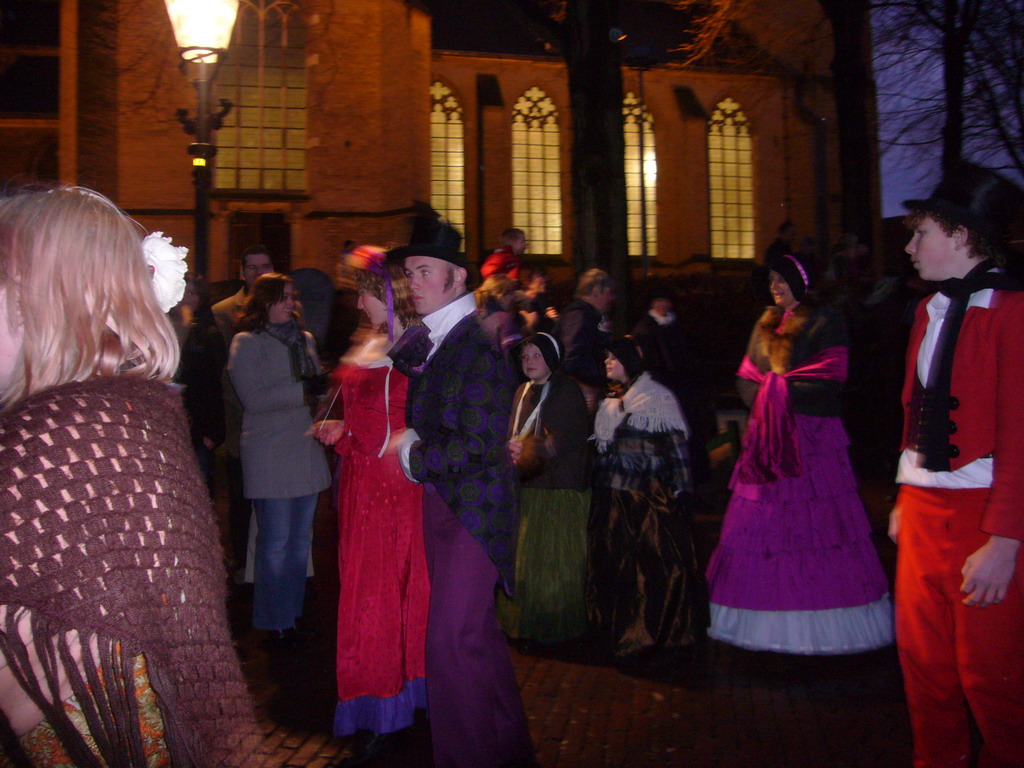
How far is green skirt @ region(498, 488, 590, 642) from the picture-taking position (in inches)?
216

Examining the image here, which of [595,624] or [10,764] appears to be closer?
[10,764]

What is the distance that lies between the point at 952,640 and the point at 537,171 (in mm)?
26631

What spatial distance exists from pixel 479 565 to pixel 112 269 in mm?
2222

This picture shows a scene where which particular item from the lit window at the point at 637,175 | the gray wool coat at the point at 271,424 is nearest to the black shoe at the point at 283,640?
the gray wool coat at the point at 271,424

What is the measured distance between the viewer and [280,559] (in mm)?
5453

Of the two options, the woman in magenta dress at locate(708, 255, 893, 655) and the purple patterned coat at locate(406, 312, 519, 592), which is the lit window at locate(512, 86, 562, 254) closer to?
the woman in magenta dress at locate(708, 255, 893, 655)

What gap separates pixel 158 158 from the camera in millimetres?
20438

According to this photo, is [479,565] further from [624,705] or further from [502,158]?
[502,158]

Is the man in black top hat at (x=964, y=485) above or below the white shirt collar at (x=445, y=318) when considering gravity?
below

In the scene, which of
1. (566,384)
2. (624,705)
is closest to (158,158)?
(566,384)

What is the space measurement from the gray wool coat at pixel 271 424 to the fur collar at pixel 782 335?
9.29 feet

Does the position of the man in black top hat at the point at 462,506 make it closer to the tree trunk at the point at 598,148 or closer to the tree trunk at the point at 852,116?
the tree trunk at the point at 598,148

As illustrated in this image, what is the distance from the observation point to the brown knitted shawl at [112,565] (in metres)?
1.41

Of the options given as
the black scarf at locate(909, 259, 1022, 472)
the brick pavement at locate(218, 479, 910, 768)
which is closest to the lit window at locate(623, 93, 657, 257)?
the brick pavement at locate(218, 479, 910, 768)
